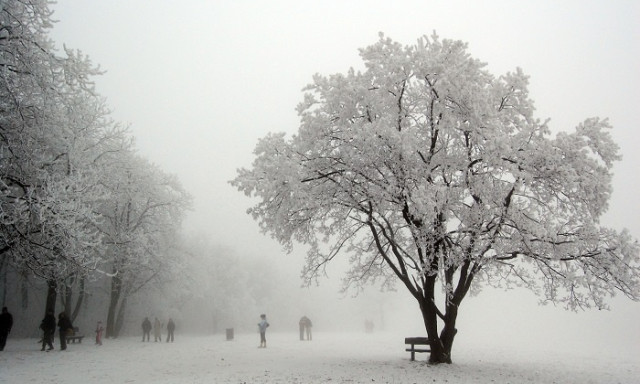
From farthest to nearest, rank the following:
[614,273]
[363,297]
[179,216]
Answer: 1. [363,297]
2. [179,216]
3. [614,273]

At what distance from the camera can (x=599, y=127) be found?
47.3ft

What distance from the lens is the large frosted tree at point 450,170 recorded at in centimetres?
1402

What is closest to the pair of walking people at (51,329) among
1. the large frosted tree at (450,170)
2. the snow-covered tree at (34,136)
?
the snow-covered tree at (34,136)

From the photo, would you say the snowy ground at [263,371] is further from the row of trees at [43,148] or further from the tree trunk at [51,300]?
the tree trunk at [51,300]

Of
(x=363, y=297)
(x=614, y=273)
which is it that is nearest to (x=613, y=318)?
(x=363, y=297)

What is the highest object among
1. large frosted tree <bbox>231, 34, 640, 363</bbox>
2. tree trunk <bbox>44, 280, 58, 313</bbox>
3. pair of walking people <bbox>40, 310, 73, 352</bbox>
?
large frosted tree <bbox>231, 34, 640, 363</bbox>

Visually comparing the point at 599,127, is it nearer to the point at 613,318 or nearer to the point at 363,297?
the point at 363,297

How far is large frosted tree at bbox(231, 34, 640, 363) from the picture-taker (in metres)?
14.0

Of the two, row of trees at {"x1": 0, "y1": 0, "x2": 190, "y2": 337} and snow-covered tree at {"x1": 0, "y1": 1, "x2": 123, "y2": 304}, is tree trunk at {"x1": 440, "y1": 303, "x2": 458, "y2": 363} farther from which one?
snow-covered tree at {"x1": 0, "y1": 1, "x2": 123, "y2": 304}

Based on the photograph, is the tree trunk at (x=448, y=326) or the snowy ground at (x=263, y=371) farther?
the tree trunk at (x=448, y=326)

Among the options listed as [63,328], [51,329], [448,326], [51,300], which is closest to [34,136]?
[51,329]

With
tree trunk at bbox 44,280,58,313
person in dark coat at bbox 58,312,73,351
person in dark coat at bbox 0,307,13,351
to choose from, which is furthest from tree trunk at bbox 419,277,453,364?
tree trunk at bbox 44,280,58,313

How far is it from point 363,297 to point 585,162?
217ft

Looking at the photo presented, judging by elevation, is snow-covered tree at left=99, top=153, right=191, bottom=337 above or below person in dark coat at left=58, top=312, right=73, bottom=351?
above
